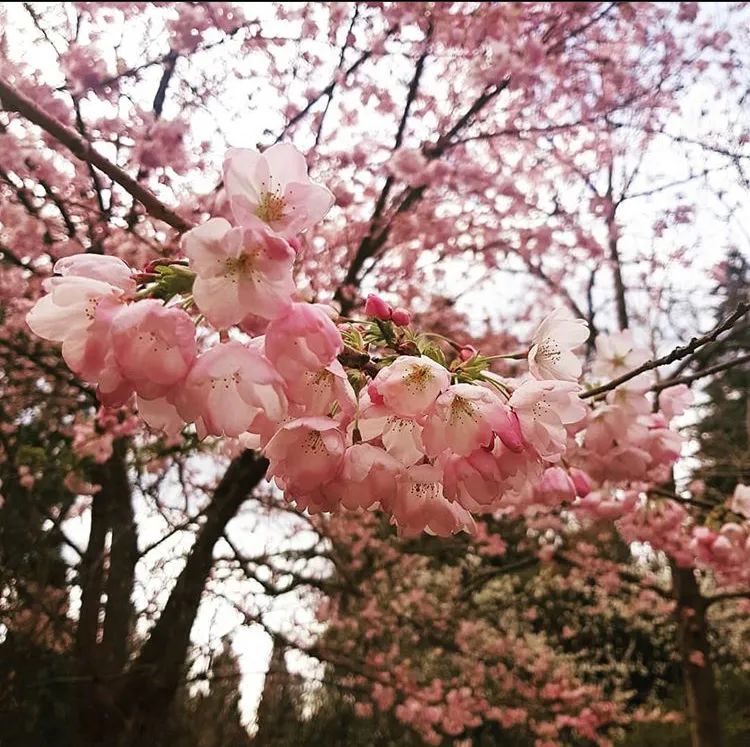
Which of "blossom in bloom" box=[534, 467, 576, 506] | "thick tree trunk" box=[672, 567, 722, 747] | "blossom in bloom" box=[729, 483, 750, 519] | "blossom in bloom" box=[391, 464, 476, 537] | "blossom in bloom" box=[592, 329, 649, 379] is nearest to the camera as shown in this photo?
"blossom in bloom" box=[391, 464, 476, 537]

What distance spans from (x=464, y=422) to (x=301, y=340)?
259 mm

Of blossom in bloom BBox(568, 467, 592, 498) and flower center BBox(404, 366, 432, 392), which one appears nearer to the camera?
flower center BBox(404, 366, 432, 392)

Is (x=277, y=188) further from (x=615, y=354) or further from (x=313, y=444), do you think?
(x=615, y=354)

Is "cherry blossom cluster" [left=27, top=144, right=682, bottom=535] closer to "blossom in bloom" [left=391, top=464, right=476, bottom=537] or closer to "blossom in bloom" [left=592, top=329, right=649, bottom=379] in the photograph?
"blossom in bloom" [left=391, top=464, right=476, bottom=537]

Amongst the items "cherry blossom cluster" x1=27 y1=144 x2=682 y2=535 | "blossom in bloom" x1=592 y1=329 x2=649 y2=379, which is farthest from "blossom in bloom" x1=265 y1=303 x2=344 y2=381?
"blossom in bloom" x1=592 y1=329 x2=649 y2=379

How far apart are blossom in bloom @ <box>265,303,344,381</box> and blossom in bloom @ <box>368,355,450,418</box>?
0.32ft

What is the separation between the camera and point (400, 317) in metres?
1.03

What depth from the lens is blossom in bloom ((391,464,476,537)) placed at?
0.99 meters

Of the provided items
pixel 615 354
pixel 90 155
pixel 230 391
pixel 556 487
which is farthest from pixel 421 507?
pixel 615 354

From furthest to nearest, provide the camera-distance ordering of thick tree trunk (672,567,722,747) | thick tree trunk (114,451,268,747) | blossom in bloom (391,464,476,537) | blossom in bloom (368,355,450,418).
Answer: thick tree trunk (672,567,722,747) → thick tree trunk (114,451,268,747) → blossom in bloom (391,464,476,537) → blossom in bloom (368,355,450,418)

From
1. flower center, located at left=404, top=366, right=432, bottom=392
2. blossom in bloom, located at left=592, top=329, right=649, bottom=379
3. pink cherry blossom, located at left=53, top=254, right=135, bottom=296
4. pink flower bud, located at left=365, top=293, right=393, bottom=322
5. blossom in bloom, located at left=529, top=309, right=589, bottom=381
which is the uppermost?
blossom in bloom, located at left=592, top=329, right=649, bottom=379

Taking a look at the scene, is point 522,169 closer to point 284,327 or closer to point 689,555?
point 689,555

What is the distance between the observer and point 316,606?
7438mm

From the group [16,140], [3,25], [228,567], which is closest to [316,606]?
[228,567]
